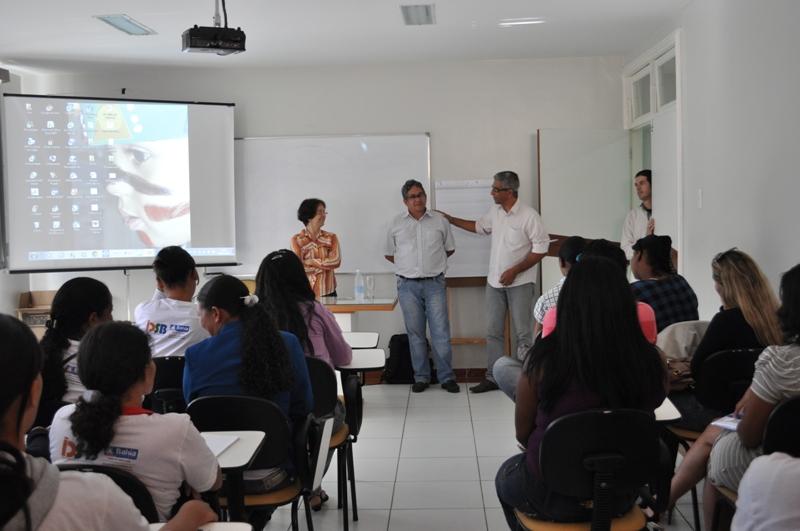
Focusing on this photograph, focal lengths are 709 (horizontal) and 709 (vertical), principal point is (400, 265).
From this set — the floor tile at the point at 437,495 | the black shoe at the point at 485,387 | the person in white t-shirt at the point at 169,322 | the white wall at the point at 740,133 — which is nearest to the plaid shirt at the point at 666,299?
the white wall at the point at 740,133

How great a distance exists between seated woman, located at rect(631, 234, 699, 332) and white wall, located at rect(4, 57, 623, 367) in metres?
2.86

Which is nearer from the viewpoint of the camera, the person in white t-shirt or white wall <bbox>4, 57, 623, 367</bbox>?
the person in white t-shirt

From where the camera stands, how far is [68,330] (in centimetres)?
252

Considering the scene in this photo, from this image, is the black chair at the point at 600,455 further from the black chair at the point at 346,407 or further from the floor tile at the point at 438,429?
the floor tile at the point at 438,429

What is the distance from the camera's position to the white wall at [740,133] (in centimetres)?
340

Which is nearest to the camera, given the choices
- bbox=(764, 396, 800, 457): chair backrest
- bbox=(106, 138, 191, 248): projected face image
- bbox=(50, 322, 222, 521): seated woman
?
bbox=(50, 322, 222, 521): seated woman

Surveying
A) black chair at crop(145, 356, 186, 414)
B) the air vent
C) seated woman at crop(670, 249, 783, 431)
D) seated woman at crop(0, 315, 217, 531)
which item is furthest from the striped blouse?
seated woman at crop(0, 315, 217, 531)

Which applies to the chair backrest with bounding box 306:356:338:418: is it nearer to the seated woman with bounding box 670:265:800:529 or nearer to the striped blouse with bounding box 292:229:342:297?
the seated woman with bounding box 670:265:800:529

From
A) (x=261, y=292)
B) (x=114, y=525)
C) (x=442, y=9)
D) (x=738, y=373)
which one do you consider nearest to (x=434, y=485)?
(x=261, y=292)

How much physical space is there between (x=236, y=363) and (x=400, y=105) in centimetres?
443

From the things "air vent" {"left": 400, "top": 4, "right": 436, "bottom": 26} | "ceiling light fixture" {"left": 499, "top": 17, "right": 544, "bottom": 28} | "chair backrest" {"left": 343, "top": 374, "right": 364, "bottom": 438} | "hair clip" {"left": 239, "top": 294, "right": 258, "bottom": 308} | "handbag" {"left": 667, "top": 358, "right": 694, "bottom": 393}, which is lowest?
"chair backrest" {"left": 343, "top": 374, "right": 364, "bottom": 438}

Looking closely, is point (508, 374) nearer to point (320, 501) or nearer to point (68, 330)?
point (320, 501)

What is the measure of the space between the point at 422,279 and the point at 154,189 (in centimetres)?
247

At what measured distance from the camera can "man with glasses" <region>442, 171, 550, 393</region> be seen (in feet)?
19.2
